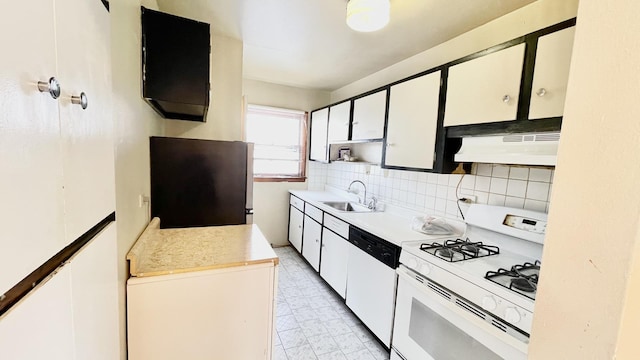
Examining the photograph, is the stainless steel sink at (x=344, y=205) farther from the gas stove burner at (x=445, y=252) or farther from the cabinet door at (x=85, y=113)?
the cabinet door at (x=85, y=113)

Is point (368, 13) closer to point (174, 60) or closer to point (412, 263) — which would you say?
point (174, 60)

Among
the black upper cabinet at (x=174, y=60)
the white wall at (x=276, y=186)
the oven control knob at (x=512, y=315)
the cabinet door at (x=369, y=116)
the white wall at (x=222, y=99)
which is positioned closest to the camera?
the oven control knob at (x=512, y=315)

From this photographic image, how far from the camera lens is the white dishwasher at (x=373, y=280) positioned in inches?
74.8

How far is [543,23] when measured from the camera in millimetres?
1583

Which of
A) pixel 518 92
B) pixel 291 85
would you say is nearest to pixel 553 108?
pixel 518 92

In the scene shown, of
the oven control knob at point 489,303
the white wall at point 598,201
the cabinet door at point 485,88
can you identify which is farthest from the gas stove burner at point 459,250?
the white wall at point 598,201

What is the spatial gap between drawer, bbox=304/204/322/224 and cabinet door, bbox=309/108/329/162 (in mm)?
670

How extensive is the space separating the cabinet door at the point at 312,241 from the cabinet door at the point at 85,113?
7.89 feet

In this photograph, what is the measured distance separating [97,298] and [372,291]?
1.79 m

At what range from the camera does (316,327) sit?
230cm

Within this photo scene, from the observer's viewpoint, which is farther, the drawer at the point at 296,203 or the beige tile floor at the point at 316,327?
the drawer at the point at 296,203

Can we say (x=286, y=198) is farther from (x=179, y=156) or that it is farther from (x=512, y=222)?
(x=512, y=222)

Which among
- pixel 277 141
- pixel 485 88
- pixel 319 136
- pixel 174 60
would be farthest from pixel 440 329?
pixel 277 141

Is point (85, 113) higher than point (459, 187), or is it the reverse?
point (85, 113)
